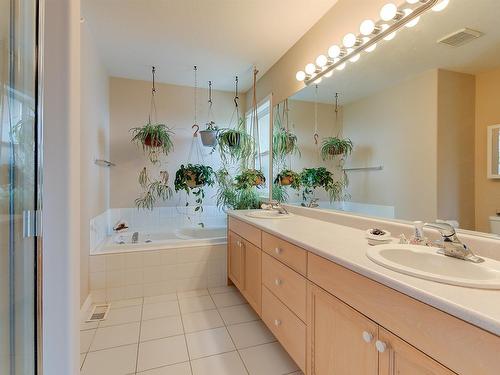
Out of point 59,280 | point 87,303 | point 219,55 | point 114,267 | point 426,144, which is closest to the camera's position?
point 59,280

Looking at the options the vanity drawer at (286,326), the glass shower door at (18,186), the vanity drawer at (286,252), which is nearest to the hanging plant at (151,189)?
the vanity drawer at (286,252)

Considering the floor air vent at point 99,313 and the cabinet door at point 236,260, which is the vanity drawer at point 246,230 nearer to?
the cabinet door at point 236,260

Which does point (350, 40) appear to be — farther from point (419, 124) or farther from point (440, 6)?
point (419, 124)

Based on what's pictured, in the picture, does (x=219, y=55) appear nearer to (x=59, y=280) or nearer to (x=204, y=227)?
(x=204, y=227)

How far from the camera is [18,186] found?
3.31 feet

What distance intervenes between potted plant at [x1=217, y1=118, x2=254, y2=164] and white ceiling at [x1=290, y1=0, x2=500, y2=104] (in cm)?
156

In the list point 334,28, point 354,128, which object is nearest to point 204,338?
point 354,128

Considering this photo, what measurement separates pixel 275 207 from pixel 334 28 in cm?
160

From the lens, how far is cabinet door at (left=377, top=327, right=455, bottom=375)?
0.73 m

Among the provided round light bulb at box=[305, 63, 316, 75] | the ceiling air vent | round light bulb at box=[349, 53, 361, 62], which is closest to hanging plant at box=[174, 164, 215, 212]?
round light bulb at box=[305, 63, 316, 75]

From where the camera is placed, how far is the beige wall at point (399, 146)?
52.9 inches

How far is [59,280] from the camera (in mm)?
1082

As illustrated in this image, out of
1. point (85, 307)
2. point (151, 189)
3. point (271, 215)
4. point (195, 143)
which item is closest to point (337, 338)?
point (271, 215)

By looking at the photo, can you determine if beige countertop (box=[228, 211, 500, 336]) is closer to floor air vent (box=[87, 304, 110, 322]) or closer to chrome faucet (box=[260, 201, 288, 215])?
chrome faucet (box=[260, 201, 288, 215])
